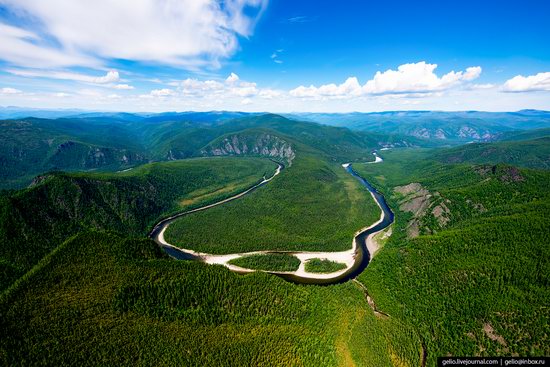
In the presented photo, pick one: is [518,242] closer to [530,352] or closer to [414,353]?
[530,352]

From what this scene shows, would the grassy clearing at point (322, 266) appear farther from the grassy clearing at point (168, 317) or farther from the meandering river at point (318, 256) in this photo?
the grassy clearing at point (168, 317)

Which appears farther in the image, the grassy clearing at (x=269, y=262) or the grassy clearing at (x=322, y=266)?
the grassy clearing at (x=269, y=262)

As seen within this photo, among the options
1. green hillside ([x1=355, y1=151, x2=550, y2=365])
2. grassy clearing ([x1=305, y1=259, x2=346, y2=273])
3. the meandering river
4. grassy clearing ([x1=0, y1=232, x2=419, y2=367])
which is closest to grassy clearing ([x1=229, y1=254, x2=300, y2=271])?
the meandering river

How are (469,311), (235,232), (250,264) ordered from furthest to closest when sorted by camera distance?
(235,232), (250,264), (469,311)

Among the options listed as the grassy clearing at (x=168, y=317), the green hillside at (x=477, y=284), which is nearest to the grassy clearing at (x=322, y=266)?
the green hillside at (x=477, y=284)

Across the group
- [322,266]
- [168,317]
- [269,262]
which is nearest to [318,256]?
[322,266]

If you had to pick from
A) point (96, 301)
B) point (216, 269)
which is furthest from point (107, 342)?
point (216, 269)
